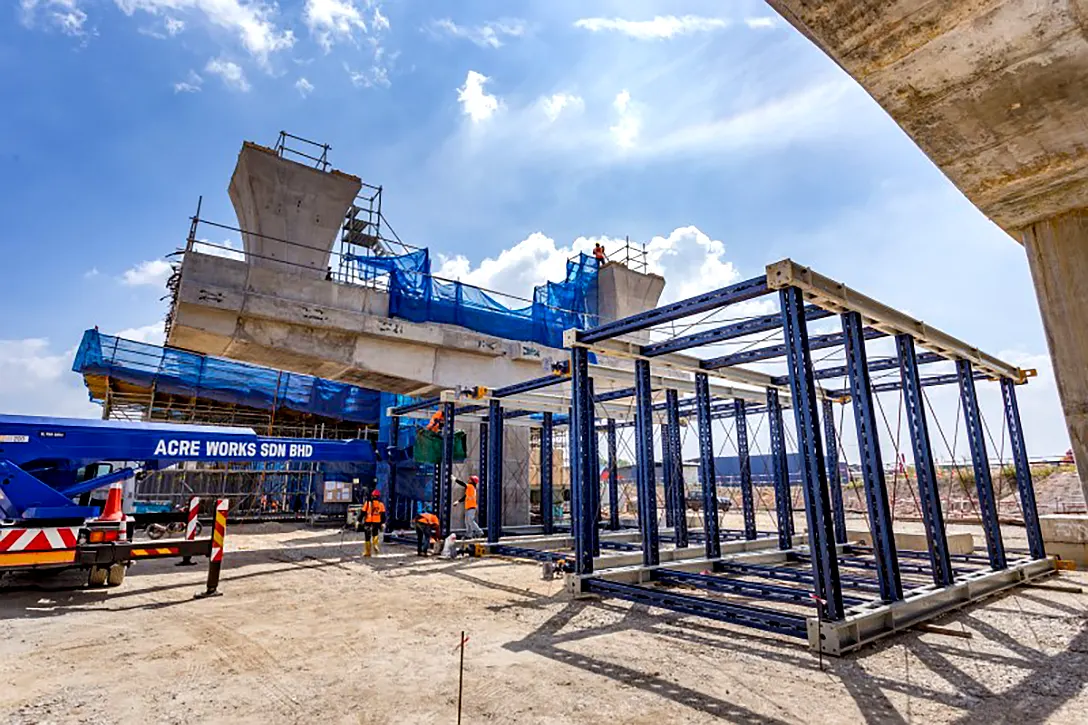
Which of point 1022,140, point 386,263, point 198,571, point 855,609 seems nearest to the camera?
point 1022,140

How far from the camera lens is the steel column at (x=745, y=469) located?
13922mm

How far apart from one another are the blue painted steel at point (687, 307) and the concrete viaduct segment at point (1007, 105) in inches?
122

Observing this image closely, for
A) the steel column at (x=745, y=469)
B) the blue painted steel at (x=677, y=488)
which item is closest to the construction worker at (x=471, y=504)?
the blue painted steel at (x=677, y=488)

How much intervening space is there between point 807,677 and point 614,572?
4.30 meters

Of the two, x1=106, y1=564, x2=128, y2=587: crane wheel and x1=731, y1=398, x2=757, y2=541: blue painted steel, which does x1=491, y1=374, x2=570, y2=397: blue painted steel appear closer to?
x1=731, y1=398, x2=757, y2=541: blue painted steel

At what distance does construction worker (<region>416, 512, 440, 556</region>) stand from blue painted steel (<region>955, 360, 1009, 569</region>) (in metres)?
11.1

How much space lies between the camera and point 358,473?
22750mm

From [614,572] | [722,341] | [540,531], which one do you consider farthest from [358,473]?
[722,341]

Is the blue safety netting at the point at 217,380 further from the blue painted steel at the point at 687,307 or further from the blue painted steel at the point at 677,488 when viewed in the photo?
the blue painted steel at the point at 687,307

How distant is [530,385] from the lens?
14281mm

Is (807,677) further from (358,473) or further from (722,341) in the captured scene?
(358,473)

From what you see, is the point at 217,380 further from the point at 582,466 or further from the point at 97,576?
the point at 582,466

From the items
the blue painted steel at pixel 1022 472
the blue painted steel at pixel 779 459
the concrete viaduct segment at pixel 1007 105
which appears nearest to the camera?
the concrete viaduct segment at pixel 1007 105

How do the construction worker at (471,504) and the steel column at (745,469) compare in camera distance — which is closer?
the steel column at (745,469)
